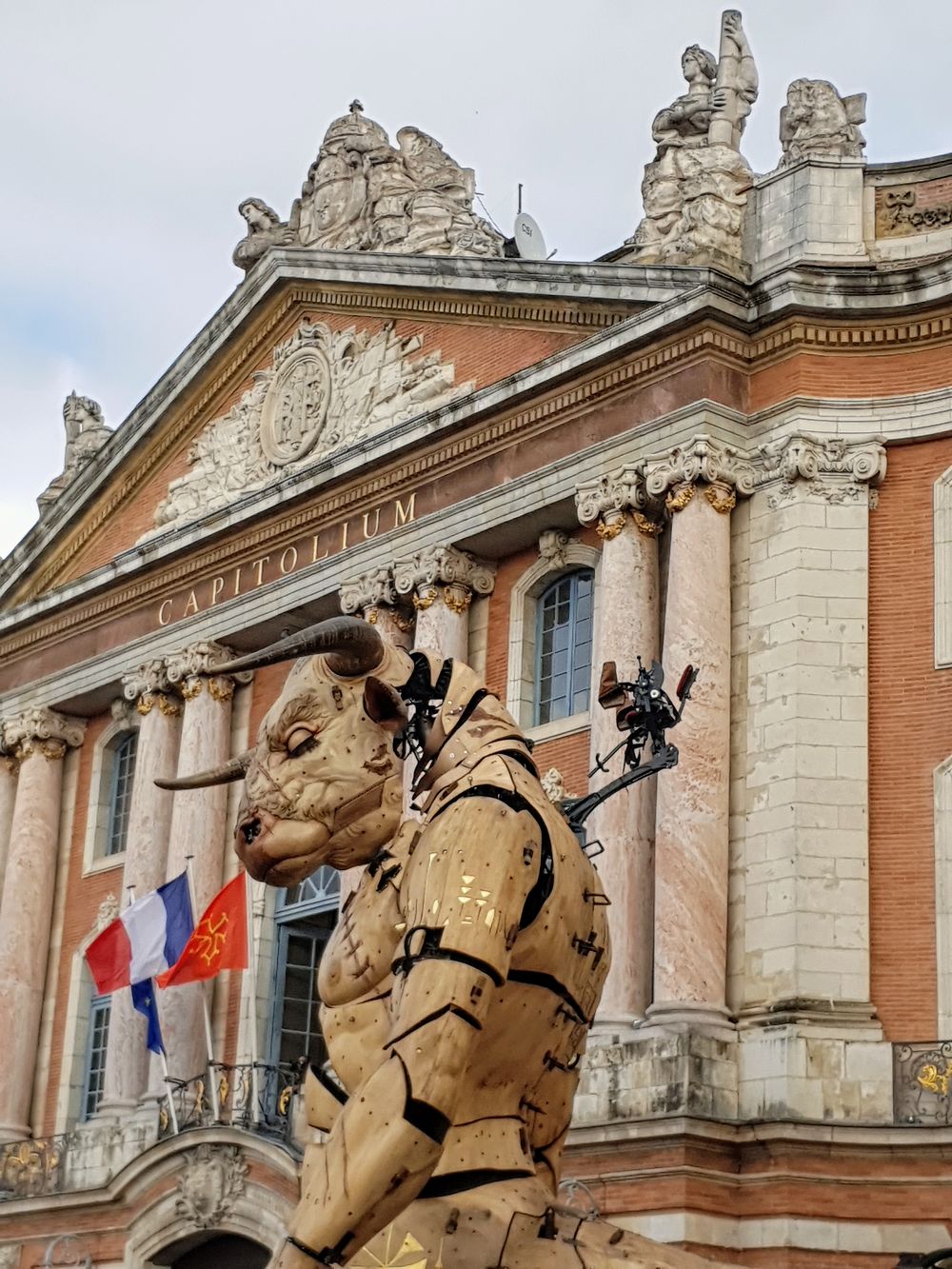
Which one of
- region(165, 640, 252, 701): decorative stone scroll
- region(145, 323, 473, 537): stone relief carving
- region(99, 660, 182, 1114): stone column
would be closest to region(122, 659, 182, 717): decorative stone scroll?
region(99, 660, 182, 1114): stone column

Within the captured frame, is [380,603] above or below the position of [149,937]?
above

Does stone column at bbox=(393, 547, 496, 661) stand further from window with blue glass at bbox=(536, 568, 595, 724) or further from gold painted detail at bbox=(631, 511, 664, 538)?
gold painted detail at bbox=(631, 511, 664, 538)

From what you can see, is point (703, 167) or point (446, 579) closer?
point (703, 167)

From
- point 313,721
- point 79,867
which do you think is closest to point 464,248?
point 79,867

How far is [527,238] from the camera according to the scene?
30469 millimetres

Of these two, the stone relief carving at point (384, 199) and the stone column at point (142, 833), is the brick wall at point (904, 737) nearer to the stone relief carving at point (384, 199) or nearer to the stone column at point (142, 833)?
the stone relief carving at point (384, 199)

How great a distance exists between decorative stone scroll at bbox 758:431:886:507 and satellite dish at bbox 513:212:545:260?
994 centimetres

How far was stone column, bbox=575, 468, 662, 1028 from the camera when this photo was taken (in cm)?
1986

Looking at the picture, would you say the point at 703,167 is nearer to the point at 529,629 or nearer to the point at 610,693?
the point at 529,629

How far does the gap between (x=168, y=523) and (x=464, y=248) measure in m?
6.55

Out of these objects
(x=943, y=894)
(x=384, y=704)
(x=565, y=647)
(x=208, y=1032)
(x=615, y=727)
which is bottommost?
(x=384, y=704)

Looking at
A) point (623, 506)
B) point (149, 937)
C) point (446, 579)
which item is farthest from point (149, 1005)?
point (623, 506)

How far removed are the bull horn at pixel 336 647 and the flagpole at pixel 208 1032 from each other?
18.4 meters

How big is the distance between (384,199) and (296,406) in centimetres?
294
